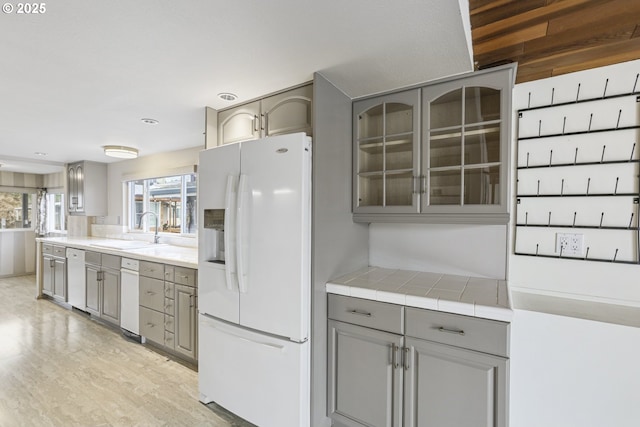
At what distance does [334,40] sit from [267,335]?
5.34 feet

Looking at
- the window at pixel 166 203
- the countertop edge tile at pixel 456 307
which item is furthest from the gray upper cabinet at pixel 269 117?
the window at pixel 166 203

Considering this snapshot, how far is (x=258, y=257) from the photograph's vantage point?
5.76 ft

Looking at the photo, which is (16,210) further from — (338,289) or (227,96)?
(338,289)

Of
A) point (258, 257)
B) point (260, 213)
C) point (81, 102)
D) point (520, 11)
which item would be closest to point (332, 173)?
point (260, 213)

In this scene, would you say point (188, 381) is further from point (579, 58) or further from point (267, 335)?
point (579, 58)

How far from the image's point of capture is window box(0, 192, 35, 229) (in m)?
5.89

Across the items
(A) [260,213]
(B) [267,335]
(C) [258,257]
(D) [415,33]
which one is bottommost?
(B) [267,335]

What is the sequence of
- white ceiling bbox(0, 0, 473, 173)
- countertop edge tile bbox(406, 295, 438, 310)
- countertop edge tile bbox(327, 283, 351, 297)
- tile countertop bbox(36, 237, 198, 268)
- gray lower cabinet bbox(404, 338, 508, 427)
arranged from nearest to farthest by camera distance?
white ceiling bbox(0, 0, 473, 173)
gray lower cabinet bbox(404, 338, 508, 427)
countertop edge tile bbox(406, 295, 438, 310)
countertop edge tile bbox(327, 283, 351, 297)
tile countertop bbox(36, 237, 198, 268)

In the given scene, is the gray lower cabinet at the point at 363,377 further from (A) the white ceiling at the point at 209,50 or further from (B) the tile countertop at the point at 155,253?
(A) the white ceiling at the point at 209,50

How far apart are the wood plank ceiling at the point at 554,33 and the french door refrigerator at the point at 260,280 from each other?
1.06 meters

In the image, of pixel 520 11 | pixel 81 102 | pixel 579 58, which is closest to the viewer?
→ pixel 520 11

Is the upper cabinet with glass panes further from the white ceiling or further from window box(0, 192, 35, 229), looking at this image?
window box(0, 192, 35, 229)

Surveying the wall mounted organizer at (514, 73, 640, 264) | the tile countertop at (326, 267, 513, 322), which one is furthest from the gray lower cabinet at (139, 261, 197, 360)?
the wall mounted organizer at (514, 73, 640, 264)

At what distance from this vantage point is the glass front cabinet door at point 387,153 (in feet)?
6.00
